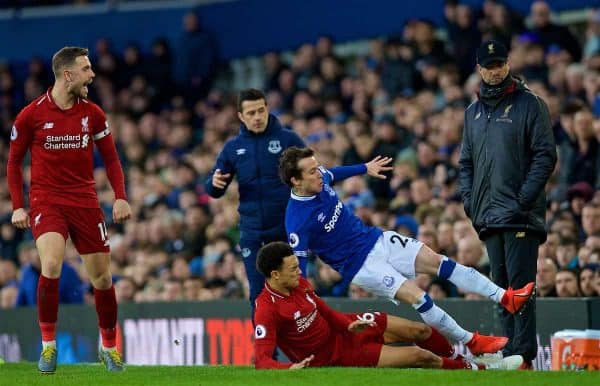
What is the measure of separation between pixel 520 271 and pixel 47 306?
3.48 meters

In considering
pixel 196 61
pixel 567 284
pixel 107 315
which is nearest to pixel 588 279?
pixel 567 284

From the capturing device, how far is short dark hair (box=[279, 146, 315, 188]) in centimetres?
1051

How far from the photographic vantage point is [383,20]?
20.7m

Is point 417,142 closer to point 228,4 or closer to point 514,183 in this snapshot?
point 514,183

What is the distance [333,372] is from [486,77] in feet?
8.10

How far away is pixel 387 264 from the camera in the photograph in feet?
34.4

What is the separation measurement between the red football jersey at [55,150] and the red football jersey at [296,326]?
145cm

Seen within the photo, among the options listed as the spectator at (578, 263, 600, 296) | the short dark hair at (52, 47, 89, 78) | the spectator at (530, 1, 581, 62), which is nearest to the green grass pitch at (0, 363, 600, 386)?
the short dark hair at (52, 47, 89, 78)

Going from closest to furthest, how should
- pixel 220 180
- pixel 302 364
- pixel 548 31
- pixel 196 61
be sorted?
pixel 302 364 → pixel 220 180 → pixel 548 31 → pixel 196 61

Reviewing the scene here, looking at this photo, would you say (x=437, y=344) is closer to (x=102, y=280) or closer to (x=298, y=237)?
(x=298, y=237)

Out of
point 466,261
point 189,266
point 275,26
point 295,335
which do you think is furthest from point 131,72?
point 295,335

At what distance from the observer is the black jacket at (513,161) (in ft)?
33.0

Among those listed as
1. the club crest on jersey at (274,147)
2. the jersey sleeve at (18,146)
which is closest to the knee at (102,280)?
the jersey sleeve at (18,146)

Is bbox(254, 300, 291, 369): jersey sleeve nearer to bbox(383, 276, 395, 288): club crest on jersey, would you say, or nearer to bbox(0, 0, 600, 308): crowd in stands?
bbox(383, 276, 395, 288): club crest on jersey
